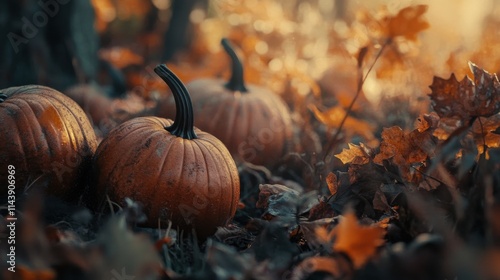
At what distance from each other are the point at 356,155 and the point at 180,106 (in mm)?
681

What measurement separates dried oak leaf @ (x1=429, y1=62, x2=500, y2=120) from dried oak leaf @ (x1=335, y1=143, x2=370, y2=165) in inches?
12.6

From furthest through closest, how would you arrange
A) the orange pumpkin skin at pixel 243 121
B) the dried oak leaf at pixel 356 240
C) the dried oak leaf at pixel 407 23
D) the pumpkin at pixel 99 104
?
1. the pumpkin at pixel 99 104
2. the orange pumpkin skin at pixel 243 121
3. the dried oak leaf at pixel 407 23
4. the dried oak leaf at pixel 356 240

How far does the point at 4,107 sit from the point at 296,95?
9.98 ft

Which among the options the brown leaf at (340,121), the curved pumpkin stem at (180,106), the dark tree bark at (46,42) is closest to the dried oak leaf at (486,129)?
the curved pumpkin stem at (180,106)

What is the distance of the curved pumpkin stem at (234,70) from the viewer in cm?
330

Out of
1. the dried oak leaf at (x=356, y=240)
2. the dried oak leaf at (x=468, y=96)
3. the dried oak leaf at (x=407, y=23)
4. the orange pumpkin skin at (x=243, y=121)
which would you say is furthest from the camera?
the orange pumpkin skin at (x=243, y=121)

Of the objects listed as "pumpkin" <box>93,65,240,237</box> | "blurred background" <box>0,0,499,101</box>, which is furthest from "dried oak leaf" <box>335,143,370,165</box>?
"blurred background" <box>0,0,499,101</box>

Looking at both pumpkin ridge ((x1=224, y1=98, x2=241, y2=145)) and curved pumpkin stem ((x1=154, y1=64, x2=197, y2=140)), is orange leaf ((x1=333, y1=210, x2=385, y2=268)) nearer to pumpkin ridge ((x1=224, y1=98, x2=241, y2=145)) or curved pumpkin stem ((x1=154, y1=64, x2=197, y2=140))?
curved pumpkin stem ((x1=154, y1=64, x2=197, y2=140))

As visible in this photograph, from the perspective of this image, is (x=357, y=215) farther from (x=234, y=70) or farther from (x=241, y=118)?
(x=234, y=70)

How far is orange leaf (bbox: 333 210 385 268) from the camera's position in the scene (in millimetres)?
1303

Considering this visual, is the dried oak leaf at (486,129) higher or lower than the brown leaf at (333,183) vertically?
higher

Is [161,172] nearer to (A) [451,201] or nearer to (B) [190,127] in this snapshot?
(B) [190,127]

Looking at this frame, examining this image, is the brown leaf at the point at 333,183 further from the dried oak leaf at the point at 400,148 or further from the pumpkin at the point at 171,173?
the pumpkin at the point at 171,173

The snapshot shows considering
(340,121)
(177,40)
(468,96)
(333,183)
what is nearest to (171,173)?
(333,183)
